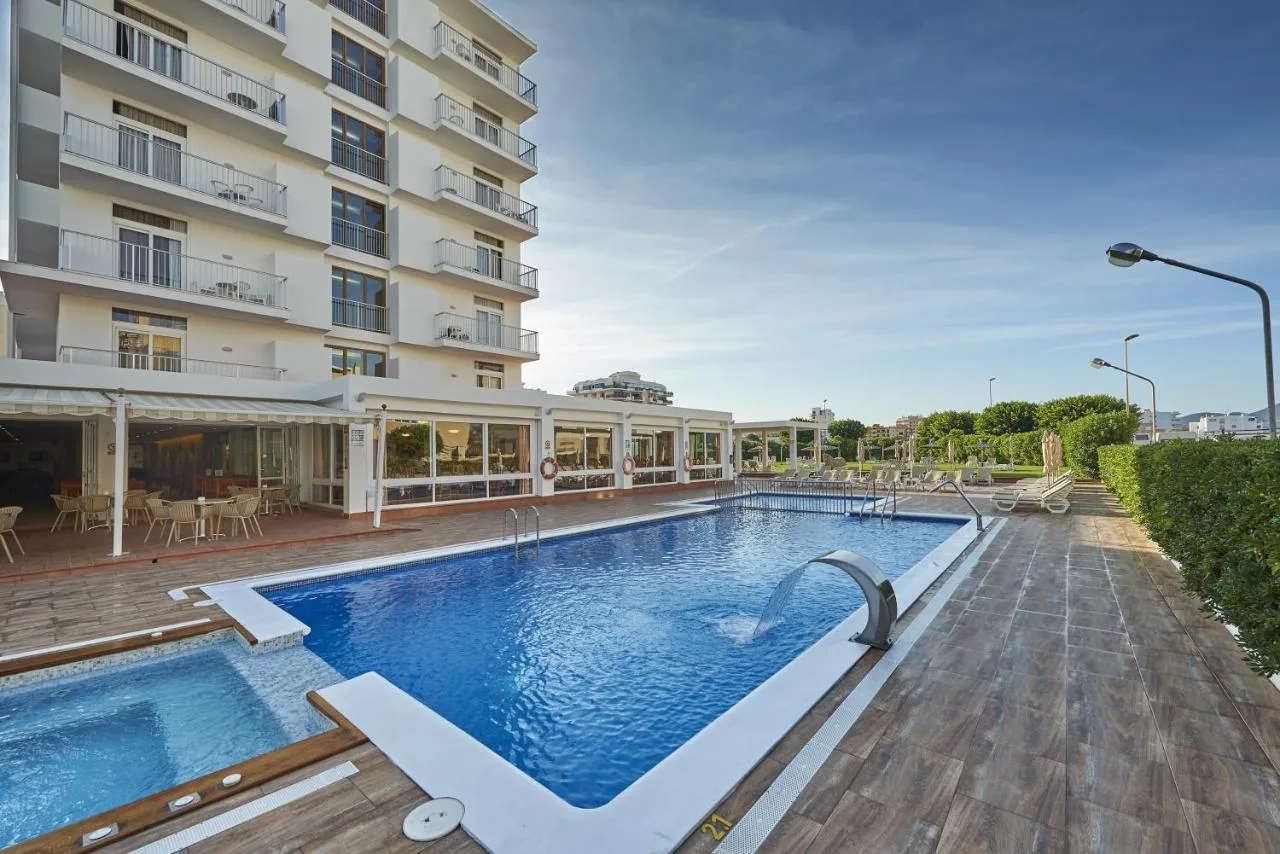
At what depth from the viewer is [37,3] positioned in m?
12.1

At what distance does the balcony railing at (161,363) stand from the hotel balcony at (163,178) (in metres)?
3.99

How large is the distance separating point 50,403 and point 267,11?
48.6ft

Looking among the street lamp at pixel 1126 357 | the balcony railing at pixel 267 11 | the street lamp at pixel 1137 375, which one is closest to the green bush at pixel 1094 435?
the street lamp at pixel 1126 357

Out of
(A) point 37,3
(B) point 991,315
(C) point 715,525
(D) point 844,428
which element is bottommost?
(C) point 715,525

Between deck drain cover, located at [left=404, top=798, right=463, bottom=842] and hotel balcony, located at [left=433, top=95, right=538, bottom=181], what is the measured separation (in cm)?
2204

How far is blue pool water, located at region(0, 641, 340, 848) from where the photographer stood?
338 centimetres

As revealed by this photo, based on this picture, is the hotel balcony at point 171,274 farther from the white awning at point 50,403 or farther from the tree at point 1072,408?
the tree at point 1072,408

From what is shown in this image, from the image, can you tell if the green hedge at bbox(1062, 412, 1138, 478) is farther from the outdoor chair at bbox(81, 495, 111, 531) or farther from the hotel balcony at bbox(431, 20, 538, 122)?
the outdoor chair at bbox(81, 495, 111, 531)

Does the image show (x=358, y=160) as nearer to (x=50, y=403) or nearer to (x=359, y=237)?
(x=359, y=237)

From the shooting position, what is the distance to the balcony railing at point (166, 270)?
12.9 meters

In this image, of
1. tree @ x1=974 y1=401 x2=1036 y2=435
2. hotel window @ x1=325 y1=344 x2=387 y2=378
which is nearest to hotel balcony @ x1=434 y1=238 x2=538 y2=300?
hotel window @ x1=325 y1=344 x2=387 y2=378

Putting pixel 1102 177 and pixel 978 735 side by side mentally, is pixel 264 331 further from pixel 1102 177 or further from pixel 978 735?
pixel 1102 177

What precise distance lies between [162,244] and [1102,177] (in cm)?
2365

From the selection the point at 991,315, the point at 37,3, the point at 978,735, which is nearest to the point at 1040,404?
the point at 991,315
